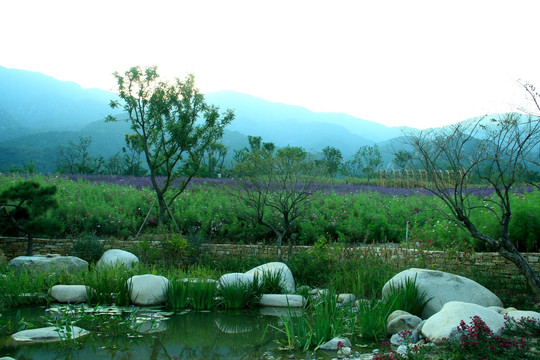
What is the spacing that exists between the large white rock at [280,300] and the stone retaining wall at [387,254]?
155cm

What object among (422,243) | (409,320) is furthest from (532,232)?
(409,320)

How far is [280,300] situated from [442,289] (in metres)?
2.30

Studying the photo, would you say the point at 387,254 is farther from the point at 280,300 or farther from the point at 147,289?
the point at 147,289

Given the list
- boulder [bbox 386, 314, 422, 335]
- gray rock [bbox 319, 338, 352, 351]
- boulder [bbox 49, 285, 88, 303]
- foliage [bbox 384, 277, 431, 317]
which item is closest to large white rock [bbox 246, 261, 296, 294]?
foliage [bbox 384, 277, 431, 317]

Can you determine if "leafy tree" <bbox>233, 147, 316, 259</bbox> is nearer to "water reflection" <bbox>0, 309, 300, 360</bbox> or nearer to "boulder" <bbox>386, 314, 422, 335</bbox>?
"water reflection" <bbox>0, 309, 300, 360</bbox>

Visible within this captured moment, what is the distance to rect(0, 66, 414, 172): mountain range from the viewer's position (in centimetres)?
5956

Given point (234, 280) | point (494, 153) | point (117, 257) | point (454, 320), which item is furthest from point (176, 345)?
point (494, 153)

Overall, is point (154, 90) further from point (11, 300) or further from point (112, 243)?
point (11, 300)

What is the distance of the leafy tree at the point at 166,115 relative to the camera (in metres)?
10.2

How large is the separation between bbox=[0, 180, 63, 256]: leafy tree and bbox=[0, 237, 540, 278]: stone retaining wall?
986mm

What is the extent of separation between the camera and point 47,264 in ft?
24.5

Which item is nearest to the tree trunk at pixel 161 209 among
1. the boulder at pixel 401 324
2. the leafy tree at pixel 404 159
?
the leafy tree at pixel 404 159

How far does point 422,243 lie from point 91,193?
31.6 ft

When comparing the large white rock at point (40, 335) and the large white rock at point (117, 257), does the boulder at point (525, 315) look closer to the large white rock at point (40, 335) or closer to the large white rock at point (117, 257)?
the large white rock at point (40, 335)
